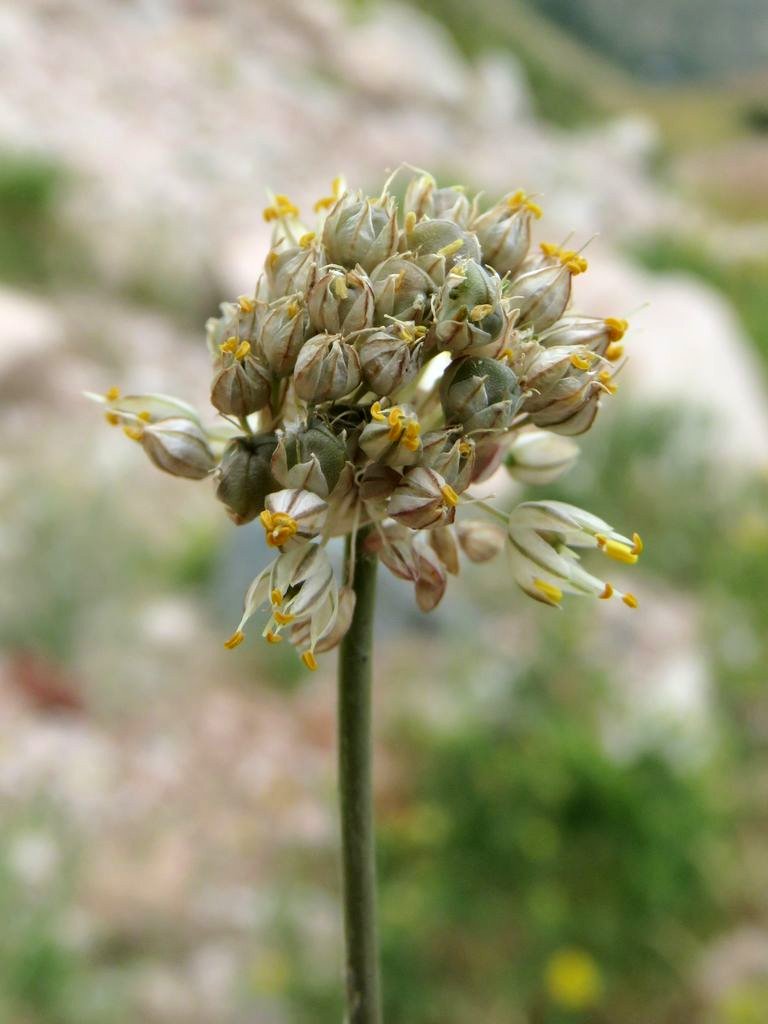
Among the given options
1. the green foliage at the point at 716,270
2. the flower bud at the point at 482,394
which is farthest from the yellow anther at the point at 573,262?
the green foliage at the point at 716,270

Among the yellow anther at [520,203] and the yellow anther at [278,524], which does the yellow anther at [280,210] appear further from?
the yellow anther at [278,524]

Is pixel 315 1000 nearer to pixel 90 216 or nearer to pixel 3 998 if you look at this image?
pixel 3 998

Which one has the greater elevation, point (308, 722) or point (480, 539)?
point (480, 539)

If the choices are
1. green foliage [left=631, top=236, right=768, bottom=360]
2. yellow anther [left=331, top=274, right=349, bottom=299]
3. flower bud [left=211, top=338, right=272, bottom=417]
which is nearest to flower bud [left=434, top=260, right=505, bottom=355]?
yellow anther [left=331, top=274, right=349, bottom=299]

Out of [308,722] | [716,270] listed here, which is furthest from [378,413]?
[716,270]

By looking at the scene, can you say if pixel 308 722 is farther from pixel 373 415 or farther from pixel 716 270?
pixel 716 270

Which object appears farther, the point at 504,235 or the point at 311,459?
the point at 504,235
